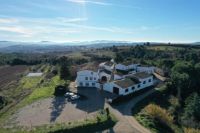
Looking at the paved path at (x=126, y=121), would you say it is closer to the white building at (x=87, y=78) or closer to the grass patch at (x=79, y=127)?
the grass patch at (x=79, y=127)

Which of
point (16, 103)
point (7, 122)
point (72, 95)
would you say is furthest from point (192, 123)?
point (16, 103)

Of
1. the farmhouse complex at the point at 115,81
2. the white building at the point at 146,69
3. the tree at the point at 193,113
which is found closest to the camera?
the tree at the point at 193,113

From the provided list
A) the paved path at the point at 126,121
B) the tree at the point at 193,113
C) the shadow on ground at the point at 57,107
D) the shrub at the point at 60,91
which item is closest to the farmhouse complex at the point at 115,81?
the paved path at the point at 126,121

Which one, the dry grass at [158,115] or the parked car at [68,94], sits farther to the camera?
the parked car at [68,94]

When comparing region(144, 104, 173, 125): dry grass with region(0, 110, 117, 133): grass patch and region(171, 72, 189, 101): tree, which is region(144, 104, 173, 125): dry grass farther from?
region(171, 72, 189, 101): tree

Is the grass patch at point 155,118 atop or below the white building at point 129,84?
below

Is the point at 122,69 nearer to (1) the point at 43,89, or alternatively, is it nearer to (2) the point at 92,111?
(1) the point at 43,89

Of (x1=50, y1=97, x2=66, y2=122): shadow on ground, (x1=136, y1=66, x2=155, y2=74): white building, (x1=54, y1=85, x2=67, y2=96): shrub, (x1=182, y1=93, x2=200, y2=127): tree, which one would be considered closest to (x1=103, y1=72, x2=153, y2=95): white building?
(x1=54, y1=85, x2=67, y2=96): shrub
